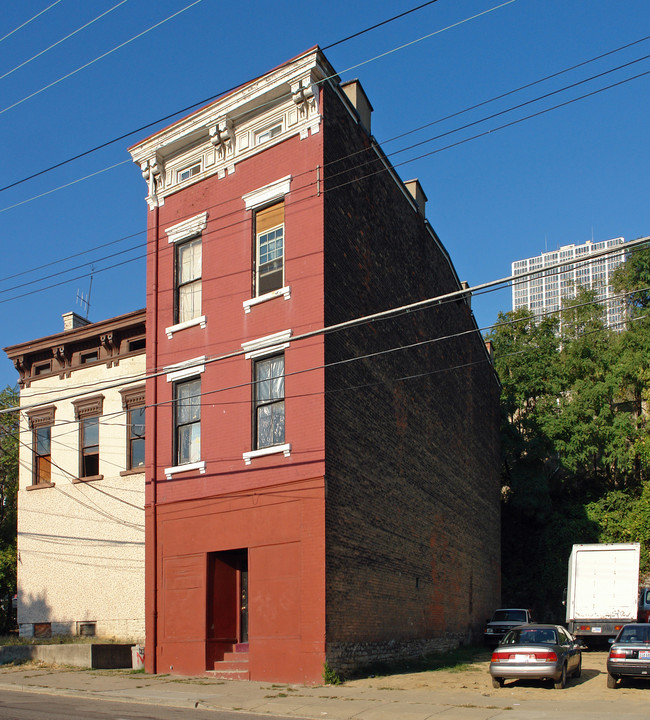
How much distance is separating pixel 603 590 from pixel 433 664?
27.0 feet

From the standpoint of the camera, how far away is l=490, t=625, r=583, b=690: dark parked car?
17188 millimetres

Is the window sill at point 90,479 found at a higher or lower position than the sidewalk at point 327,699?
higher

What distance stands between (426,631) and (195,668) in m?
8.41

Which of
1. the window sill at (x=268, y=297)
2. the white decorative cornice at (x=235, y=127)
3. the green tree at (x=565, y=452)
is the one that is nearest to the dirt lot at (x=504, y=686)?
the window sill at (x=268, y=297)

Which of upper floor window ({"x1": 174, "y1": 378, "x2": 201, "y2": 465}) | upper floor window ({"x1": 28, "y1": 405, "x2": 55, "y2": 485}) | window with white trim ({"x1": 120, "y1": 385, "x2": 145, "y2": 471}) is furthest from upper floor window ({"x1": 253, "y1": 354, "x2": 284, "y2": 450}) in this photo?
upper floor window ({"x1": 28, "y1": 405, "x2": 55, "y2": 485})

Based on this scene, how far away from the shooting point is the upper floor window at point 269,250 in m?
21.0

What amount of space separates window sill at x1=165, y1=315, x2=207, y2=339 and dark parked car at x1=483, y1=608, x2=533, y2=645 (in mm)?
17816

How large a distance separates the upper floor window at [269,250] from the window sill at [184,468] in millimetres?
4718

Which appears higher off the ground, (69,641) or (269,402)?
(269,402)

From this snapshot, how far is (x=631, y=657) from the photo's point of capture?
1727 centimetres

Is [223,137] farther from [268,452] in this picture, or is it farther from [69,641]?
[69,641]

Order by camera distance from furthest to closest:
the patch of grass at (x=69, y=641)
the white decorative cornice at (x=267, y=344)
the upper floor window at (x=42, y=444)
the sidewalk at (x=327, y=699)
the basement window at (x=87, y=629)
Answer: the upper floor window at (x=42, y=444)
the basement window at (x=87, y=629)
the patch of grass at (x=69, y=641)
the white decorative cornice at (x=267, y=344)
the sidewalk at (x=327, y=699)

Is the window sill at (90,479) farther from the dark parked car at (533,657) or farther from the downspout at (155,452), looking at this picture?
the dark parked car at (533,657)

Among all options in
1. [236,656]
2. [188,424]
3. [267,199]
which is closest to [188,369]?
[188,424]
